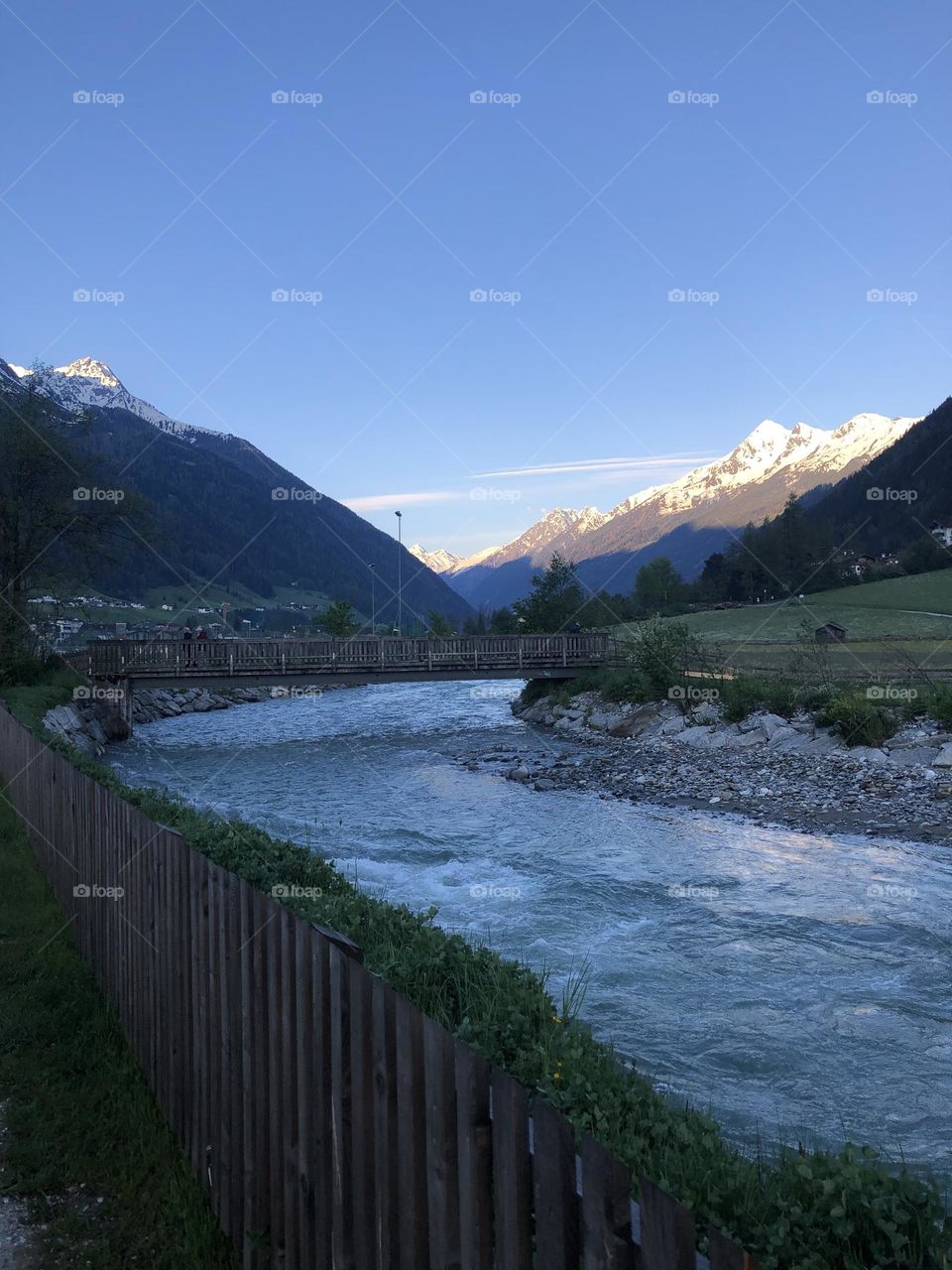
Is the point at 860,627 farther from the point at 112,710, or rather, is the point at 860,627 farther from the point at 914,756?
the point at 112,710

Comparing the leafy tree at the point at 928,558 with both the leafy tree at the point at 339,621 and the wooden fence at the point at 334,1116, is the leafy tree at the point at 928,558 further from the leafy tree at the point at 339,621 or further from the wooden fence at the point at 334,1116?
the wooden fence at the point at 334,1116

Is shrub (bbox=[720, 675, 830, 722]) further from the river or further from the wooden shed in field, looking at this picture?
the wooden shed in field

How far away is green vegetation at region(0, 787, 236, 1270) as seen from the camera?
4.35m

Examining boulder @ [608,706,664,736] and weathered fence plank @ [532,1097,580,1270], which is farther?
boulder @ [608,706,664,736]

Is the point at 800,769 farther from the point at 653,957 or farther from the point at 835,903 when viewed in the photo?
the point at 653,957

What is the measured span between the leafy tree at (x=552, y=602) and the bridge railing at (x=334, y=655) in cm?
1352

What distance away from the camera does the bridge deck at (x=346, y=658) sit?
3809cm

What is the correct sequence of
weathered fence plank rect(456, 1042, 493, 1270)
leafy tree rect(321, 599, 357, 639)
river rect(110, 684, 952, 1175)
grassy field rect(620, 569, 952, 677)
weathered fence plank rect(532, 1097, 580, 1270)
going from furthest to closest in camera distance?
leafy tree rect(321, 599, 357, 639), grassy field rect(620, 569, 952, 677), river rect(110, 684, 952, 1175), weathered fence plank rect(456, 1042, 493, 1270), weathered fence plank rect(532, 1097, 580, 1270)

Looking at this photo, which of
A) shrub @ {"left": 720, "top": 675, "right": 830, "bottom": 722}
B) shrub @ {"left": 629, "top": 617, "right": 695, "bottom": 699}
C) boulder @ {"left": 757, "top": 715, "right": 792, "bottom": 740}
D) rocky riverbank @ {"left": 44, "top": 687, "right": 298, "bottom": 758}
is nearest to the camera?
boulder @ {"left": 757, "top": 715, "right": 792, "bottom": 740}

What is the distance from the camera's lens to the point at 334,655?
40250 mm

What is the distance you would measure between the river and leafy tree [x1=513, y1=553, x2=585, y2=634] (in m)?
32.5

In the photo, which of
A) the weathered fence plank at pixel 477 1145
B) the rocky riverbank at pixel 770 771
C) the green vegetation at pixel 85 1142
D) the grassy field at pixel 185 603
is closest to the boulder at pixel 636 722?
the rocky riverbank at pixel 770 771

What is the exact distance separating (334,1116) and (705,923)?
30.7 ft

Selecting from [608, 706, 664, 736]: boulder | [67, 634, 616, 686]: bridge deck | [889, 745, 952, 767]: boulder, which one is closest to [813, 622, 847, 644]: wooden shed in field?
[67, 634, 616, 686]: bridge deck
